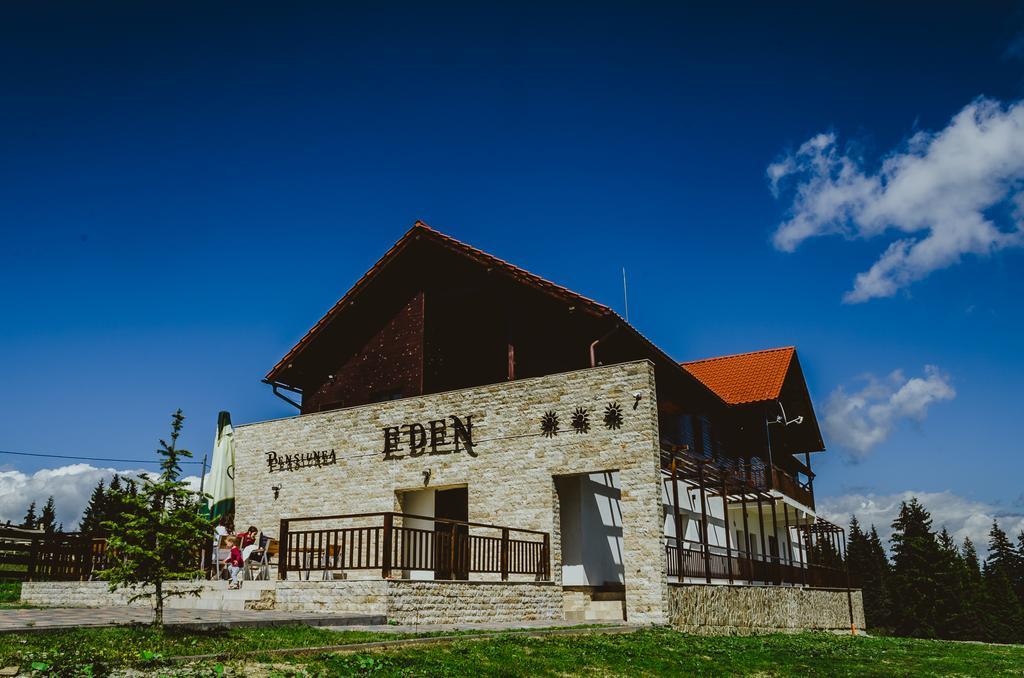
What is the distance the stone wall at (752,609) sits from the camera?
16.6 m

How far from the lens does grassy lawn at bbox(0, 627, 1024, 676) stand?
7031 millimetres

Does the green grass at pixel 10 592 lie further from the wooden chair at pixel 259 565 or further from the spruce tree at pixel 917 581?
the spruce tree at pixel 917 581

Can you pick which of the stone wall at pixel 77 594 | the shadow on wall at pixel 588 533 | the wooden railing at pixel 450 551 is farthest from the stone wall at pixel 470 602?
the stone wall at pixel 77 594

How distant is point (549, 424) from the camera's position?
17.7m

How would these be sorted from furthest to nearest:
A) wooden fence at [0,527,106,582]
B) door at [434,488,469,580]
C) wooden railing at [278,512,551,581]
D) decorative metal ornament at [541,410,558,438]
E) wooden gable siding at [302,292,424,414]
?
wooden gable siding at [302,292,424,414] → wooden fence at [0,527,106,582] → decorative metal ornament at [541,410,558,438] → door at [434,488,469,580] → wooden railing at [278,512,551,581]

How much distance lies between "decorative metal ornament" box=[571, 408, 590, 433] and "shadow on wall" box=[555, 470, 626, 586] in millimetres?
1134

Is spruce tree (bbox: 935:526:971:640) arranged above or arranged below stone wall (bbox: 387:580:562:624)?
below

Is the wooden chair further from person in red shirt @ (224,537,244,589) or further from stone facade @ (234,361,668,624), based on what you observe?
stone facade @ (234,361,668,624)

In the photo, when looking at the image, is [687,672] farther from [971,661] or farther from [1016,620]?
[1016,620]

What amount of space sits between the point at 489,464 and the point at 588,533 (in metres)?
2.64

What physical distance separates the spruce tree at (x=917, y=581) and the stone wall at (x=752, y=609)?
27.7 meters

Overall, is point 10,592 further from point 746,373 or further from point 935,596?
point 935,596

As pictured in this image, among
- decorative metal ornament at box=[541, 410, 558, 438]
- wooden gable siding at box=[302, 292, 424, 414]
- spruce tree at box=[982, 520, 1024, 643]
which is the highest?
wooden gable siding at box=[302, 292, 424, 414]

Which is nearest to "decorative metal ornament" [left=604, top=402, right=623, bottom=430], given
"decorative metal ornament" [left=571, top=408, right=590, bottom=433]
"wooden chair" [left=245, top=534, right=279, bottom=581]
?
"decorative metal ornament" [left=571, top=408, right=590, bottom=433]
